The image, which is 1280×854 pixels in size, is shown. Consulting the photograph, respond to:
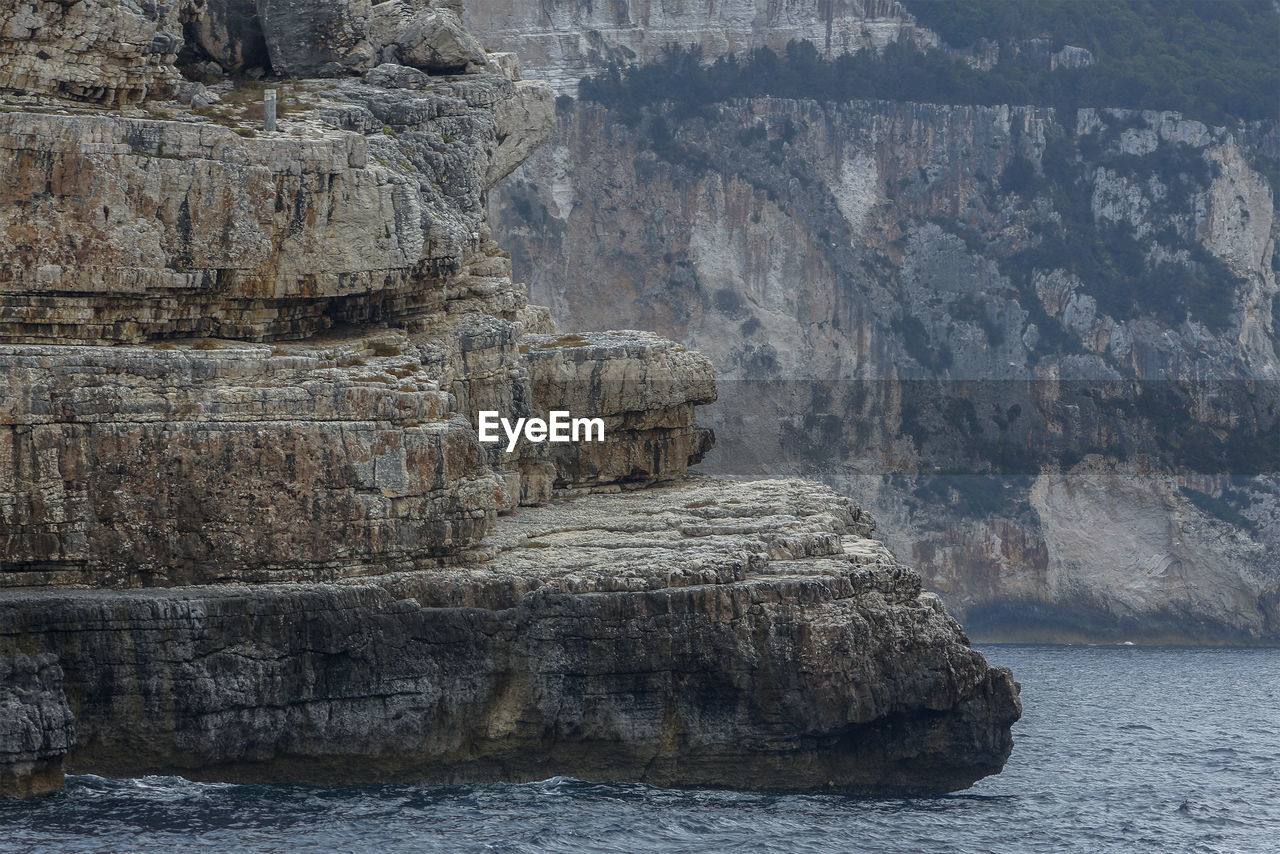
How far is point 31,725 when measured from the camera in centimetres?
5056

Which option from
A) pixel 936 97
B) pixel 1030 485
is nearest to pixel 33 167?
pixel 1030 485

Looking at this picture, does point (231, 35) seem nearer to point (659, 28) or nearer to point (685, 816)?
point (685, 816)

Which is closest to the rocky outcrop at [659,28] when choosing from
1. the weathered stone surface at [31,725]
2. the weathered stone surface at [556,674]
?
the weathered stone surface at [556,674]

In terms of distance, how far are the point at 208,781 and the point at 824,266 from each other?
323 ft

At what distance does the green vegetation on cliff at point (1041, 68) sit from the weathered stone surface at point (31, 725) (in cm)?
10256

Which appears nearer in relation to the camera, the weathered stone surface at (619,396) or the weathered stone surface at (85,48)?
the weathered stone surface at (85,48)

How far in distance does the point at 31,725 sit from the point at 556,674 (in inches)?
503

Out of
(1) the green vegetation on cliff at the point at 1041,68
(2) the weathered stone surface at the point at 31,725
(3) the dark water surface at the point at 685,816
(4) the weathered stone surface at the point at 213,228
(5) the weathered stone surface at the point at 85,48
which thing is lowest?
(3) the dark water surface at the point at 685,816

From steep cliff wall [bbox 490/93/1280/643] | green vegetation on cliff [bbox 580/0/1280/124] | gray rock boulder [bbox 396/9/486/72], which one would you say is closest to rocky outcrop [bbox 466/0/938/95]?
green vegetation on cliff [bbox 580/0/1280/124]

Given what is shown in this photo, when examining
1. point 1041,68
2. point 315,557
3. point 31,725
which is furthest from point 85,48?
point 1041,68

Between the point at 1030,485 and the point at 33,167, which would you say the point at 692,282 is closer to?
the point at 1030,485

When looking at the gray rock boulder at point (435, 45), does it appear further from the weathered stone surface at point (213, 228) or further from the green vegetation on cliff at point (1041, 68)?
the green vegetation on cliff at point (1041, 68)
